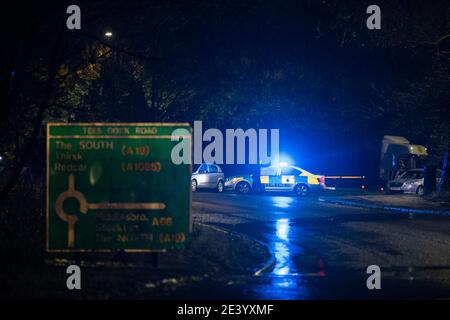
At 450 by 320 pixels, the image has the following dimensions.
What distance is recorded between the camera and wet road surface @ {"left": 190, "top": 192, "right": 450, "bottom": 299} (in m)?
11.5

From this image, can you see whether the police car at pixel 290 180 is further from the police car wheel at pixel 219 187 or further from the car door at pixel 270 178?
the police car wheel at pixel 219 187

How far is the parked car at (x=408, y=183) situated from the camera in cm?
4091

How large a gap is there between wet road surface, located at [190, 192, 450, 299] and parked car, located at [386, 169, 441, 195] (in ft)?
42.2

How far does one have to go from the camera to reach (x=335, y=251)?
1650 centimetres

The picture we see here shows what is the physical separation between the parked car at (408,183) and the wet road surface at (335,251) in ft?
42.2

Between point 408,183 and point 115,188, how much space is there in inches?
1234

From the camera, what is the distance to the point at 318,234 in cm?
1984

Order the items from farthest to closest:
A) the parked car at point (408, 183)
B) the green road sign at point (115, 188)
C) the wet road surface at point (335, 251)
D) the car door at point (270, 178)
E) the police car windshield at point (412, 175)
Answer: the police car windshield at point (412, 175), the parked car at point (408, 183), the car door at point (270, 178), the green road sign at point (115, 188), the wet road surface at point (335, 251)

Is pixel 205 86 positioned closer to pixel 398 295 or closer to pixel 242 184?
pixel 398 295

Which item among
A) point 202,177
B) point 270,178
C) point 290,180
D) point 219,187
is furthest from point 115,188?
point 219,187

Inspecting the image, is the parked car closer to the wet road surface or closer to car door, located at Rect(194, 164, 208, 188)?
car door, located at Rect(194, 164, 208, 188)

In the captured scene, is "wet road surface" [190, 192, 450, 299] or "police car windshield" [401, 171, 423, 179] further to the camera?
"police car windshield" [401, 171, 423, 179]

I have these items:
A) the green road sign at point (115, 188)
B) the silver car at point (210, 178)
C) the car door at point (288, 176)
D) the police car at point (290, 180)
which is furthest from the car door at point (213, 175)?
the green road sign at point (115, 188)

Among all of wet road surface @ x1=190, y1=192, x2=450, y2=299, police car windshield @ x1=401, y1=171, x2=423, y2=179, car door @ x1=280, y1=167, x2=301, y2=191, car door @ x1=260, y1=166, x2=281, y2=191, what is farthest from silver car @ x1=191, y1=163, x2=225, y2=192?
wet road surface @ x1=190, y1=192, x2=450, y2=299
